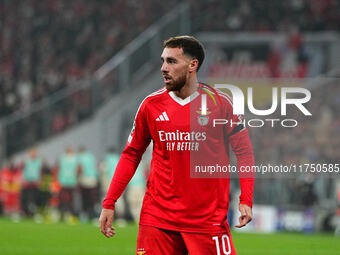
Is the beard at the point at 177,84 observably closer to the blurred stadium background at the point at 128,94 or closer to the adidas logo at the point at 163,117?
the adidas logo at the point at 163,117

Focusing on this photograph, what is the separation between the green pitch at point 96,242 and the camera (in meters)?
12.6

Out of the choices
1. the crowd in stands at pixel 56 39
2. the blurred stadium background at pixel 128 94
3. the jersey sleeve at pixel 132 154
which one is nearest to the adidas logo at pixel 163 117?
the jersey sleeve at pixel 132 154

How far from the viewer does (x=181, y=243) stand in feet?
17.1

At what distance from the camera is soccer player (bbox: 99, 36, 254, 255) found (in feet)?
16.9

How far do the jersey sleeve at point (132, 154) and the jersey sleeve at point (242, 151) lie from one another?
23.0 inches

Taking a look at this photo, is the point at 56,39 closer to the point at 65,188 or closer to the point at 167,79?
the point at 65,188

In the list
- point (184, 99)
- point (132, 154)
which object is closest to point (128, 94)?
point (132, 154)

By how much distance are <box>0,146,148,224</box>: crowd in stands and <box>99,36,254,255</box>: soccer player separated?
44.8ft

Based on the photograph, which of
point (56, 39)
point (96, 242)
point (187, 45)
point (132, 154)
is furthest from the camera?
point (56, 39)

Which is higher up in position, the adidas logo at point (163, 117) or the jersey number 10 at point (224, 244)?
the adidas logo at point (163, 117)

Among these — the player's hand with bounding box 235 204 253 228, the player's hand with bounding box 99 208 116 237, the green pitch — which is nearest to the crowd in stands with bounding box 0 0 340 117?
the green pitch

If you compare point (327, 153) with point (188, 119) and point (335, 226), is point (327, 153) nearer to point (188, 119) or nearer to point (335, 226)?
point (335, 226)

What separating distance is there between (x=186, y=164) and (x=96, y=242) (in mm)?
9150

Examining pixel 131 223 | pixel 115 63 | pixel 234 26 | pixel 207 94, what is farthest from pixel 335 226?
pixel 207 94
